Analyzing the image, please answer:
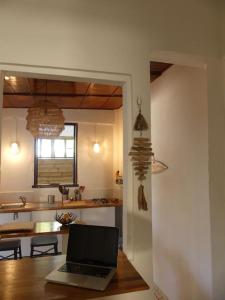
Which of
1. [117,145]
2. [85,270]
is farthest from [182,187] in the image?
[117,145]

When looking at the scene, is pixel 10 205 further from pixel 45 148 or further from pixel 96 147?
pixel 96 147

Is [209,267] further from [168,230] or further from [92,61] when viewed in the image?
[92,61]

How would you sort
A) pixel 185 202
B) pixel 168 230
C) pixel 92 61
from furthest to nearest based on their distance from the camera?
pixel 168 230
pixel 185 202
pixel 92 61

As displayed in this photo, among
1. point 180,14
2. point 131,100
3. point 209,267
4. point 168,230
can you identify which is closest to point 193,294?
point 209,267

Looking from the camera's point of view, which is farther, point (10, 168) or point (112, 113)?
point (112, 113)

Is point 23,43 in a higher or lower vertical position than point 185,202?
higher

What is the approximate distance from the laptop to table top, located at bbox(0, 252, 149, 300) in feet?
0.17

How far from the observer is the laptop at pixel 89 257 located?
1.24 meters

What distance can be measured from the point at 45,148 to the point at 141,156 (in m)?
3.14

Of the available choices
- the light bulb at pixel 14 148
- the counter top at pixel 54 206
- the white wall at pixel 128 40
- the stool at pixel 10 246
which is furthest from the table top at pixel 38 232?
the light bulb at pixel 14 148

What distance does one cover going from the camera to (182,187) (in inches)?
96.6

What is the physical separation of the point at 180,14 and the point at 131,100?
32.3 inches

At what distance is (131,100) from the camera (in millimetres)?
1741

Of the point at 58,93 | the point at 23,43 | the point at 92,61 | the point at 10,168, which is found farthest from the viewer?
the point at 10,168
